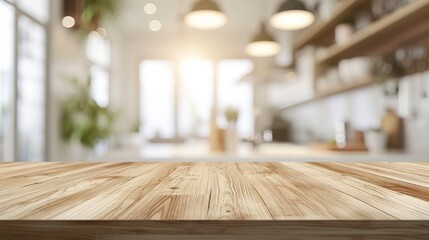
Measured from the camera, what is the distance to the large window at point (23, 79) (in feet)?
12.3

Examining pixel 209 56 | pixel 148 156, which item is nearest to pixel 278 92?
pixel 209 56

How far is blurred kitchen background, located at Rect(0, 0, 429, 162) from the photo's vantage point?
2738 mm

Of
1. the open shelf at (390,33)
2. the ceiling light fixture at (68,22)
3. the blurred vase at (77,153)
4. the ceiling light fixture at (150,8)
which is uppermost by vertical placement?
the ceiling light fixture at (150,8)

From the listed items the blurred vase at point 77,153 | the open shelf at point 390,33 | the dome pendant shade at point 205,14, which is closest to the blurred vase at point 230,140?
the dome pendant shade at point 205,14

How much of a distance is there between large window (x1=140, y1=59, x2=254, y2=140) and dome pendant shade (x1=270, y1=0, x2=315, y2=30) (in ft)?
16.2

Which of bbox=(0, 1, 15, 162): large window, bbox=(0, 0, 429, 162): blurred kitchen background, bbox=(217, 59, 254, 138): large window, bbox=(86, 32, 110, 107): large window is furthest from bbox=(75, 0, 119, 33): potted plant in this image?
bbox=(217, 59, 254, 138): large window

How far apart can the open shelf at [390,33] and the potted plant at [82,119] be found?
2.89 metres

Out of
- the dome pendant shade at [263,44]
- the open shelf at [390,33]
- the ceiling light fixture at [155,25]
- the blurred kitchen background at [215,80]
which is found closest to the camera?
the open shelf at [390,33]

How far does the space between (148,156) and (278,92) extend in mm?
4244

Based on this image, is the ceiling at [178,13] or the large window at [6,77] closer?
the large window at [6,77]

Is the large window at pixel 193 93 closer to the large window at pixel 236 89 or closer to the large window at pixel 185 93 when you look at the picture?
the large window at pixel 185 93

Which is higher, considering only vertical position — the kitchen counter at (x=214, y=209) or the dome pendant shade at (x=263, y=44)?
the dome pendant shade at (x=263, y=44)

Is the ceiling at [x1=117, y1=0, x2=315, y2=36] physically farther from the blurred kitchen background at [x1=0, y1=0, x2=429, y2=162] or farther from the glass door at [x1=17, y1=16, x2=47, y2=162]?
the glass door at [x1=17, y1=16, x2=47, y2=162]

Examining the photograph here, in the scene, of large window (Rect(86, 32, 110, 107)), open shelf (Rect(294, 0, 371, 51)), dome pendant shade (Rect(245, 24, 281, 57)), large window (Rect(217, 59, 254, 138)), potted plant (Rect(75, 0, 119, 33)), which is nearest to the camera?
open shelf (Rect(294, 0, 371, 51))
